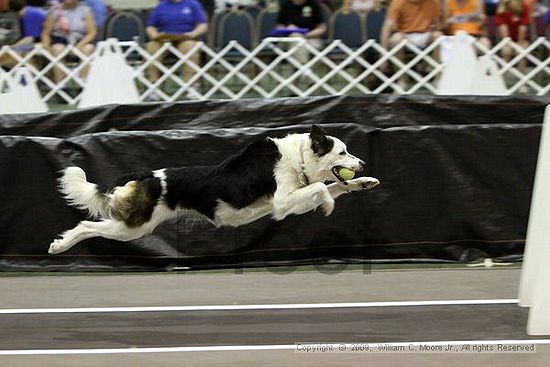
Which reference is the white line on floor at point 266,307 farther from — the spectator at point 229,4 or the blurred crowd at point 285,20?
the spectator at point 229,4

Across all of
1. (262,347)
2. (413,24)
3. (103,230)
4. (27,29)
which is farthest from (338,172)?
(27,29)

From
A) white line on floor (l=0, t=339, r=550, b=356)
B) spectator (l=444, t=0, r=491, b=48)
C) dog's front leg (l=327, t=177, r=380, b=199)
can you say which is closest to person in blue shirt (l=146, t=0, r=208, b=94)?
spectator (l=444, t=0, r=491, b=48)

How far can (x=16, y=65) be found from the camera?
12.8 metres

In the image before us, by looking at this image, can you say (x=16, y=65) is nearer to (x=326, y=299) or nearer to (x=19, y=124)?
(x=19, y=124)

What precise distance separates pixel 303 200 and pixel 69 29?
691 centimetres

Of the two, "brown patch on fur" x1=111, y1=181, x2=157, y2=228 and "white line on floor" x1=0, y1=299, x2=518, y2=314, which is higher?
"brown patch on fur" x1=111, y1=181, x2=157, y2=228

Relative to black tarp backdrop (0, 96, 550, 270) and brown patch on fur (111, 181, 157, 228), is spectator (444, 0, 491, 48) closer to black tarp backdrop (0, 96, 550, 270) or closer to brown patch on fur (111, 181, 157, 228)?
black tarp backdrop (0, 96, 550, 270)

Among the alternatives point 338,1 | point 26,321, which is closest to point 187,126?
point 26,321

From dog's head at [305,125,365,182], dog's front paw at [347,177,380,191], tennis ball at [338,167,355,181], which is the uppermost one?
dog's head at [305,125,365,182]

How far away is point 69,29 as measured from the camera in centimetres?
1279

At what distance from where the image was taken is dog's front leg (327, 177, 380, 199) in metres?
6.88

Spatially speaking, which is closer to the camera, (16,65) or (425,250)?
(425,250)

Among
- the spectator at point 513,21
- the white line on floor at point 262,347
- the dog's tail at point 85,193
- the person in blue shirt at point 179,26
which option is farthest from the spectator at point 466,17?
the white line on floor at point 262,347

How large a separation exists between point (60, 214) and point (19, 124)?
1.22 meters
